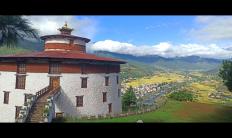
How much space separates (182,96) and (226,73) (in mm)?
4915

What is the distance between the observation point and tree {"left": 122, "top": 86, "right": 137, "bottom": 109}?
2894 cm

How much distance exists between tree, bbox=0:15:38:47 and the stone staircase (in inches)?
244

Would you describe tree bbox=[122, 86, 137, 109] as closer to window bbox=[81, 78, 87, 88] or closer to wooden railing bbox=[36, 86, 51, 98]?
window bbox=[81, 78, 87, 88]

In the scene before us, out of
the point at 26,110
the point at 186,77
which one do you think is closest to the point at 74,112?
the point at 26,110

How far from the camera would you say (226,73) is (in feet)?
Answer: 62.1

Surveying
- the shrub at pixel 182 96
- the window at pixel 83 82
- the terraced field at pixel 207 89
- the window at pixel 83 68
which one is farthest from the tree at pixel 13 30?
the shrub at pixel 182 96

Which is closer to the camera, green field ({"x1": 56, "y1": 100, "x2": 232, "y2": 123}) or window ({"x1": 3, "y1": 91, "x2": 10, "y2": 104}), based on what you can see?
green field ({"x1": 56, "y1": 100, "x2": 232, "y2": 123})

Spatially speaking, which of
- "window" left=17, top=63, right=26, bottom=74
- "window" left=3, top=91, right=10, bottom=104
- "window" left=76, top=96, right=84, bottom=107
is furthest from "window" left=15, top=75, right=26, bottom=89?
"window" left=76, top=96, right=84, bottom=107

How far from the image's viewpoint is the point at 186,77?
1945 centimetres

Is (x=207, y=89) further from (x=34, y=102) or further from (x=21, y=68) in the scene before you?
(x=21, y=68)

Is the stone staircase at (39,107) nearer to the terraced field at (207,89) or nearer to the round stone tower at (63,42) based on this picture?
the round stone tower at (63,42)
